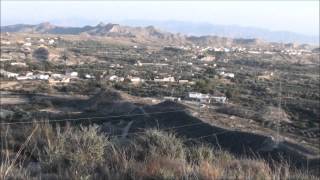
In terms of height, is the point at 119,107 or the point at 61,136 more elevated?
the point at 61,136

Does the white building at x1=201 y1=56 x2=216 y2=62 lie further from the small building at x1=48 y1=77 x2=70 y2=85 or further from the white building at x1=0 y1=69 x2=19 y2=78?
the small building at x1=48 y1=77 x2=70 y2=85

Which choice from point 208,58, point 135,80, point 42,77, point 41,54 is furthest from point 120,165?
point 208,58

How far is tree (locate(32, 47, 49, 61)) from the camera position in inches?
4012

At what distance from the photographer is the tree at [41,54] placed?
10190 cm

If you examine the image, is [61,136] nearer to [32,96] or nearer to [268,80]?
[32,96]

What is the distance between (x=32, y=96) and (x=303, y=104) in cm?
2185

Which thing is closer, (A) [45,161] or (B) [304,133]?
(A) [45,161]

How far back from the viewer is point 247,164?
8586 millimetres

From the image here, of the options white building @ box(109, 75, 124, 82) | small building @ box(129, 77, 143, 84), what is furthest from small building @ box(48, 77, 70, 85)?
small building @ box(129, 77, 143, 84)

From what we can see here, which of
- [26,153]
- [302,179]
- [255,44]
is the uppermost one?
[302,179]

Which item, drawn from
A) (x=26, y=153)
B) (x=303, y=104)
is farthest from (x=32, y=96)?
(x=26, y=153)

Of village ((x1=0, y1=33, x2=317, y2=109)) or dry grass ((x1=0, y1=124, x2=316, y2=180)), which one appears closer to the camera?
dry grass ((x1=0, y1=124, x2=316, y2=180))

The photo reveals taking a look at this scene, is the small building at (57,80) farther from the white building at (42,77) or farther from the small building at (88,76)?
the small building at (88,76)

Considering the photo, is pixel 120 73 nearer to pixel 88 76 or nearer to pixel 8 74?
pixel 88 76
